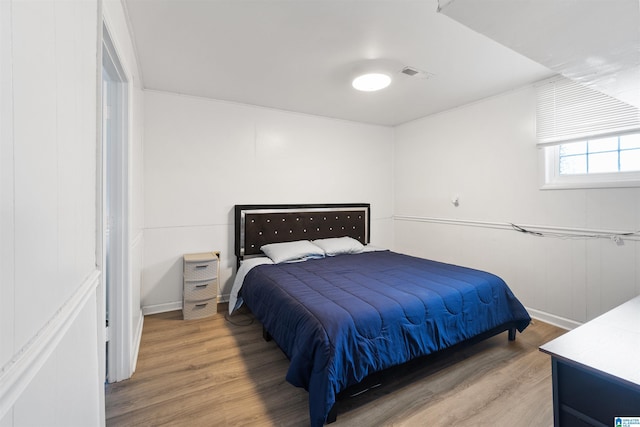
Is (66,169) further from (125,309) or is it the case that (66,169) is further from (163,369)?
(163,369)

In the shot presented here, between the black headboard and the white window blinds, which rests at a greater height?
the white window blinds

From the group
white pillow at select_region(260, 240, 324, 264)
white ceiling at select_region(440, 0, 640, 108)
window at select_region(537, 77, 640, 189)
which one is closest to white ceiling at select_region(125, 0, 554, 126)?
window at select_region(537, 77, 640, 189)

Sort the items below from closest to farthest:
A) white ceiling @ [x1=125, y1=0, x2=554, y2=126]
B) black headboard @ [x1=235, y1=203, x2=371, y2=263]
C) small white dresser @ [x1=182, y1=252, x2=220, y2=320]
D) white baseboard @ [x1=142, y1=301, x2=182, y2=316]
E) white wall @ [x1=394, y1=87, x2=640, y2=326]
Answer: white ceiling @ [x1=125, y1=0, x2=554, y2=126]
white wall @ [x1=394, y1=87, x2=640, y2=326]
small white dresser @ [x1=182, y1=252, x2=220, y2=320]
white baseboard @ [x1=142, y1=301, x2=182, y2=316]
black headboard @ [x1=235, y1=203, x2=371, y2=263]

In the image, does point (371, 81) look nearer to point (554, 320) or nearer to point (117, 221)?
point (117, 221)

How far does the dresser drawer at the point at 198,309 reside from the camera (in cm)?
294

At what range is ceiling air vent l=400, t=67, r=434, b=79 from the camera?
2.56 meters

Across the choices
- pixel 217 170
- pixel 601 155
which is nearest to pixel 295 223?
pixel 217 170

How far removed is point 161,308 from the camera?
124 inches

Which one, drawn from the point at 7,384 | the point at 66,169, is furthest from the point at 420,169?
the point at 7,384

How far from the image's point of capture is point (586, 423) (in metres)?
1.11

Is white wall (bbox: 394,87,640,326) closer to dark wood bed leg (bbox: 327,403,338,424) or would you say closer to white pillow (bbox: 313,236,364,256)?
white pillow (bbox: 313,236,364,256)

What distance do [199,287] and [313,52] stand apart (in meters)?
2.52

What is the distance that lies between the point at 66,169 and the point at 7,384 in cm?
57

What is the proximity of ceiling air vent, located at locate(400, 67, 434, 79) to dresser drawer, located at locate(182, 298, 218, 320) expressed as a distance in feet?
9.83
